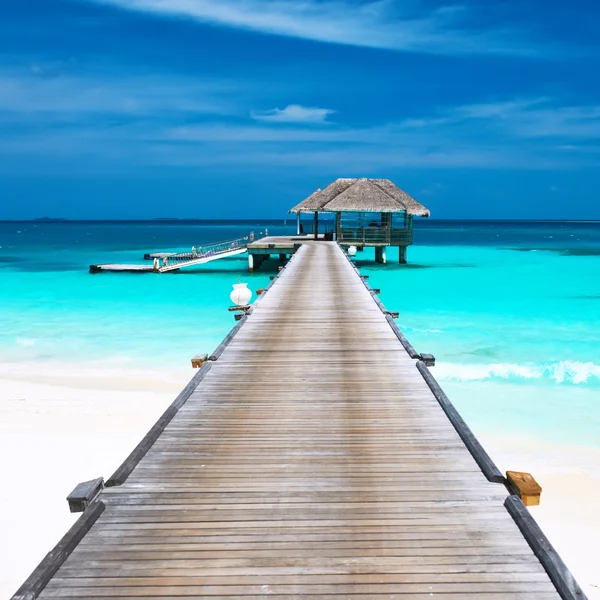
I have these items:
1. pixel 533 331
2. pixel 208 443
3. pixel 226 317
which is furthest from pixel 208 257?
pixel 208 443

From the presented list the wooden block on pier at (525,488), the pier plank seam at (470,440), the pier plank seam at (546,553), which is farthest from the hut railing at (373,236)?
the pier plank seam at (546,553)

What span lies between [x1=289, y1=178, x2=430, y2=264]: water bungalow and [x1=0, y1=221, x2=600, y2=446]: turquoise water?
2.26m

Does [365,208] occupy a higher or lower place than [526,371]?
higher

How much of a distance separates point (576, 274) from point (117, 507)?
118 feet

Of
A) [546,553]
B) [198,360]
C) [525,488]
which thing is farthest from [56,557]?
[198,360]

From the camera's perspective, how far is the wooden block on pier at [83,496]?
3.82 m

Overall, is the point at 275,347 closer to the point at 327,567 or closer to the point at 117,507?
the point at 117,507

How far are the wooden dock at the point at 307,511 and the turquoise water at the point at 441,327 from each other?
4543 millimetres

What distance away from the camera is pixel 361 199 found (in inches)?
1223

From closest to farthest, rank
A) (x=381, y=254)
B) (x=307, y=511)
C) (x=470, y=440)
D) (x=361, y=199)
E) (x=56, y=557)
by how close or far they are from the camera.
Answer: (x=56, y=557) < (x=307, y=511) < (x=470, y=440) < (x=361, y=199) < (x=381, y=254)

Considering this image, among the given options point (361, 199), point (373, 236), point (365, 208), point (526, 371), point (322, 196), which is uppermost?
point (322, 196)

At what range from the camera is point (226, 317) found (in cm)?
1905

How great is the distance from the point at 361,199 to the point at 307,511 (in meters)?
28.5

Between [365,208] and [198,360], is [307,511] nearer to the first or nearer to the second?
[198,360]
